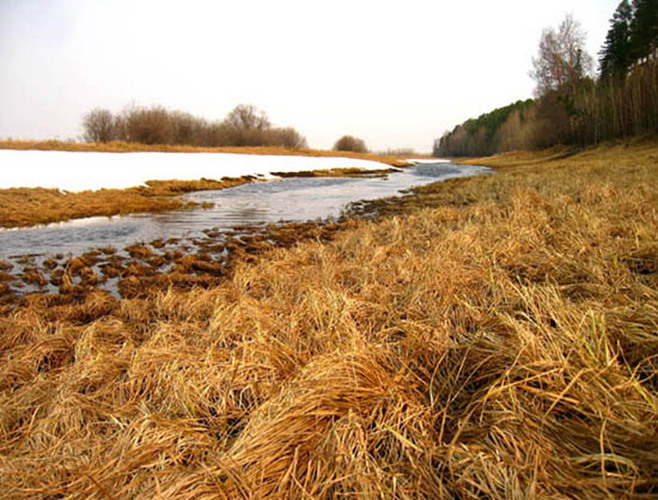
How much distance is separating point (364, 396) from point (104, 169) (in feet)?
76.3

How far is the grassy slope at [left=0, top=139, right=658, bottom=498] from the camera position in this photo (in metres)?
1.31

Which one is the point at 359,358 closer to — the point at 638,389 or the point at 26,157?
the point at 638,389

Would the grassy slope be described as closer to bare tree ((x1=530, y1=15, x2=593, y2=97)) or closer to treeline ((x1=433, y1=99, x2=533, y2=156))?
bare tree ((x1=530, y1=15, x2=593, y2=97))

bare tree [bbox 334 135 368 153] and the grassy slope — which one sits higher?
bare tree [bbox 334 135 368 153]

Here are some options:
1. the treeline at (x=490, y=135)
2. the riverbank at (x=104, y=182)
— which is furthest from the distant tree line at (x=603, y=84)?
the treeline at (x=490, y=135)

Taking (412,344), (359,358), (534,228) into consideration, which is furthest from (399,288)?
(534,228)

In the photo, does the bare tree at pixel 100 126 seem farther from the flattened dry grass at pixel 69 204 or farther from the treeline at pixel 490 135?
the treeline at pixel 490 135

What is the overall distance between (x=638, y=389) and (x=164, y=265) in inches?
245

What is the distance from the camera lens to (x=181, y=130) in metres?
51.1

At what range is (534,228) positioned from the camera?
5.30 meters

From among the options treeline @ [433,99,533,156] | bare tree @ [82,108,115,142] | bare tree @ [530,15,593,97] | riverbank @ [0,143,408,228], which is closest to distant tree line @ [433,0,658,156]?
bare tree @ [530,15,593,97]

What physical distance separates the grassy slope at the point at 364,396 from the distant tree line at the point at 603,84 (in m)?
31.3

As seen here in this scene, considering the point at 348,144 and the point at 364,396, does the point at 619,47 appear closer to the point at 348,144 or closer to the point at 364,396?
the point at 364,396

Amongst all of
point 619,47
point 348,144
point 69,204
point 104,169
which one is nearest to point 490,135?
point 348,144
